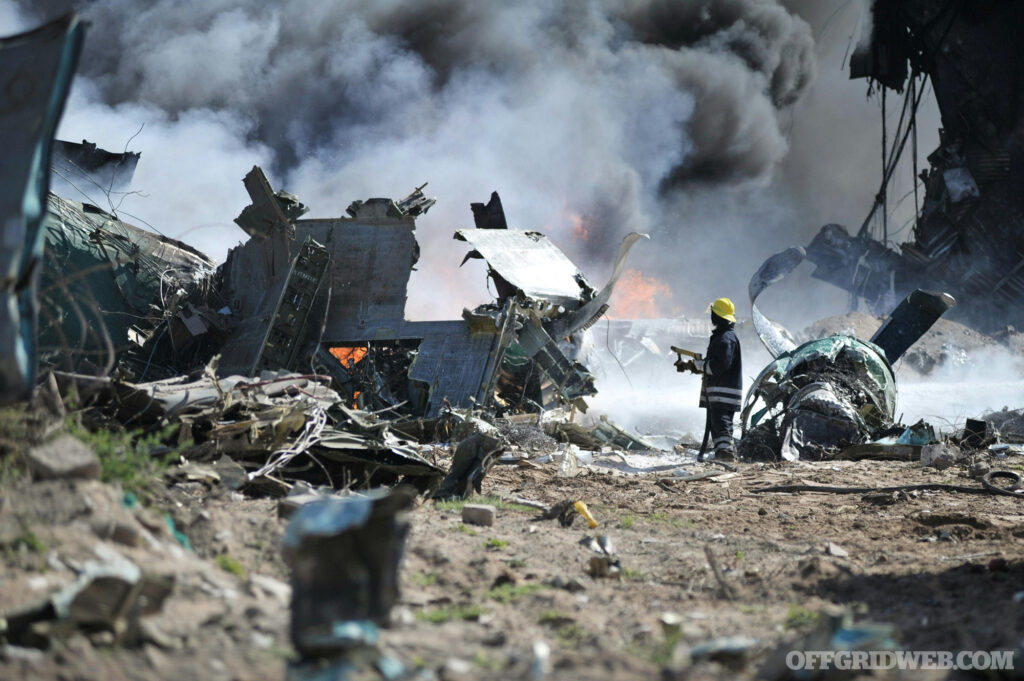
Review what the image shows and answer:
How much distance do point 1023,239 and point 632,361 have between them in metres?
11.9

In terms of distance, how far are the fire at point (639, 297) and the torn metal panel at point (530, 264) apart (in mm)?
20517

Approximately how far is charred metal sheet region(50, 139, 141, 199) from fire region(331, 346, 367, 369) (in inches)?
171

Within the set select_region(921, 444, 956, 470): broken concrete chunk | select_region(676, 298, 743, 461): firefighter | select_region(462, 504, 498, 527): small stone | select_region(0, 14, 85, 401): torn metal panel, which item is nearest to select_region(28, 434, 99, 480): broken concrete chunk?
select_region(0, 14, 85, 401): torn metal panel

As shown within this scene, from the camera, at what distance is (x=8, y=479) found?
2633 millimetres

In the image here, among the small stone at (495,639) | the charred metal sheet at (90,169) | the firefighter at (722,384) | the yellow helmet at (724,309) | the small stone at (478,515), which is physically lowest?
the small stone at (495,639)

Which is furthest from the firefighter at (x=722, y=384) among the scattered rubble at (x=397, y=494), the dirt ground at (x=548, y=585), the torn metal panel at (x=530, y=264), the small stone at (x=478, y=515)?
the small stone at (x=478, y=515)

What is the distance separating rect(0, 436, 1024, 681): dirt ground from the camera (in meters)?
2.10

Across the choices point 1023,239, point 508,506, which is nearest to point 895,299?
point 1023,239

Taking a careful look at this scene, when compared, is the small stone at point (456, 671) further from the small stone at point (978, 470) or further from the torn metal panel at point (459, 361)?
the torn metal panel at point (459, 361)

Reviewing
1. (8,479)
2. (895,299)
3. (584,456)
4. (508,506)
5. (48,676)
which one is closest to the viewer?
(48,676)

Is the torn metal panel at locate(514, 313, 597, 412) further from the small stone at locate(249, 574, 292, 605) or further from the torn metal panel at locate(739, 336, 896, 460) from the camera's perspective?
the small stone at locate(249, 574, 292, 605)

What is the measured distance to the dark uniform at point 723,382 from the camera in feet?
29.2

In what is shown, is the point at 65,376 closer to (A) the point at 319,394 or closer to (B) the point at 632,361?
(A) the point at 319,394

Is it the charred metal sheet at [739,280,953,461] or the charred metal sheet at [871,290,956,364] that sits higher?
the charred metal sheet at [871,290,956,364]
